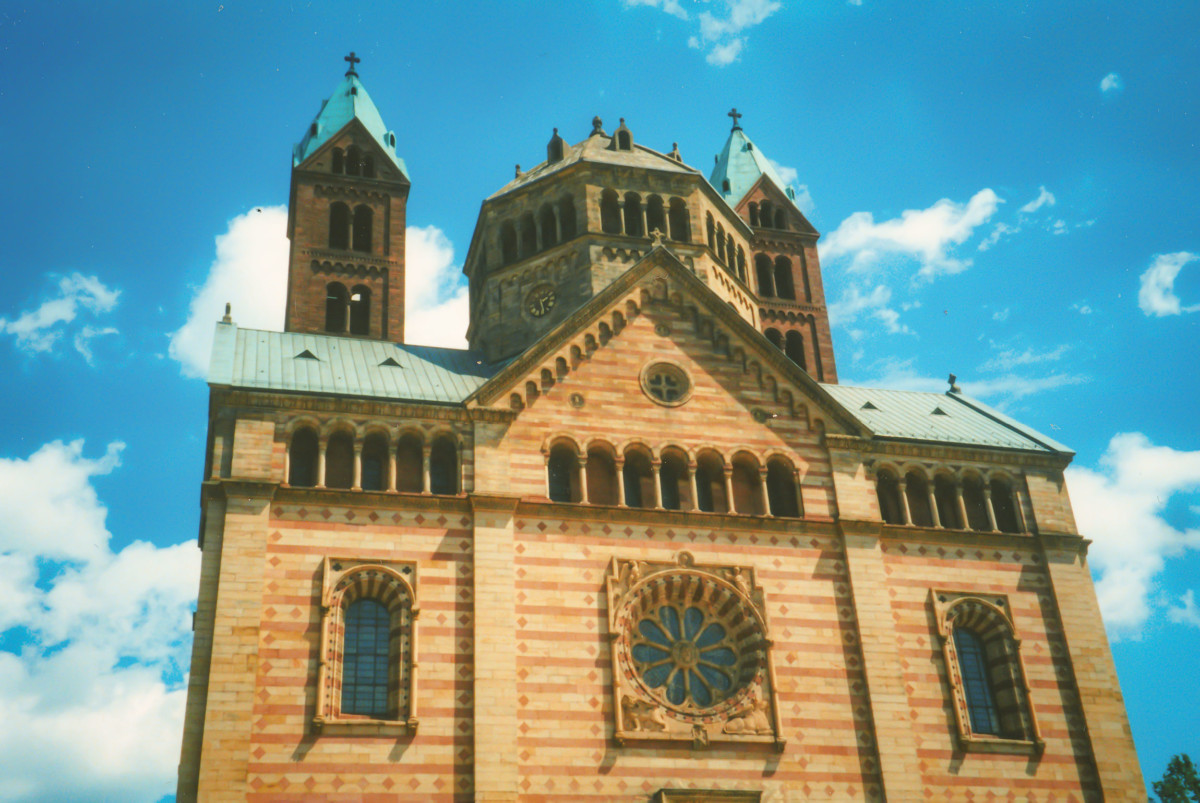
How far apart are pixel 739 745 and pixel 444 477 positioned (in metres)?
11.0

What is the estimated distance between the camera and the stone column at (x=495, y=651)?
29.9 metres

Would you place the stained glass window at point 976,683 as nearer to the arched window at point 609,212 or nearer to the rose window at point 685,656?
the rose window at point 685,656

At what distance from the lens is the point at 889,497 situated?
38312mm

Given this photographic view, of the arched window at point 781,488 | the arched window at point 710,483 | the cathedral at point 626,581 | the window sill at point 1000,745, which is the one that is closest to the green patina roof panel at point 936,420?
the cathedral at point 626,581

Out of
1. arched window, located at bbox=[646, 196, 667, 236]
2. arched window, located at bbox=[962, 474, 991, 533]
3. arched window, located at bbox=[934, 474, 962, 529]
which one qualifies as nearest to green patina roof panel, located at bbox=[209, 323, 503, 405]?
arched window, located at bbox=[646, 196, 667, 236]

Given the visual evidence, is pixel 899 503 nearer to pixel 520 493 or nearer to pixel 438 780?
pixel 520 493

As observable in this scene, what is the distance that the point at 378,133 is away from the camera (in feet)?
176

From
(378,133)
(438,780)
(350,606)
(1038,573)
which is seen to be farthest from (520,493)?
(378,133)

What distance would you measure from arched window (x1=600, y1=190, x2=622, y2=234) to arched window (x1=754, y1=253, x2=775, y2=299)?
11296 mm

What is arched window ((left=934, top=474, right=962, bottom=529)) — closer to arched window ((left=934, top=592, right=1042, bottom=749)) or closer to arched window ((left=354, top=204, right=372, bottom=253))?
arched window ((left=934, top=592, right=1042, bottom=749))

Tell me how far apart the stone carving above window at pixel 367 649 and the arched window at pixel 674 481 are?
8149mm

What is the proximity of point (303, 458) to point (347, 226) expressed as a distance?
61.8ft

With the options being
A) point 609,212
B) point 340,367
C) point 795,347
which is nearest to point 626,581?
point 340,367

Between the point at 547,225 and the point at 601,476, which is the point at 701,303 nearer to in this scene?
the point at 601,476
